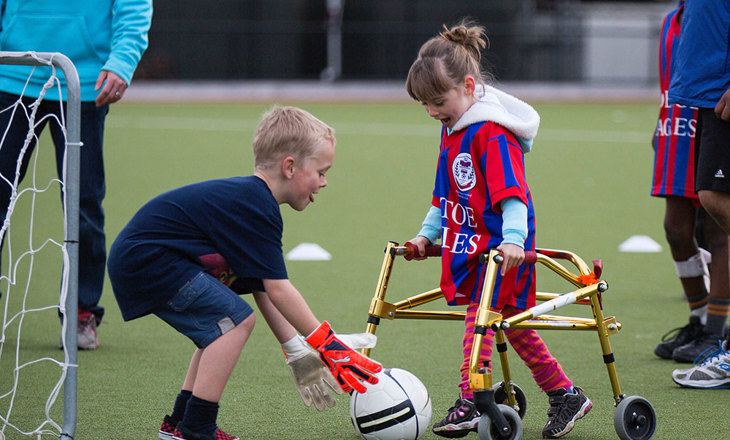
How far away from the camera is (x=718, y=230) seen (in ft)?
16.1

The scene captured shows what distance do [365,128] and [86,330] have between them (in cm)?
1346

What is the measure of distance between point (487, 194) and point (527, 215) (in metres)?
0.15

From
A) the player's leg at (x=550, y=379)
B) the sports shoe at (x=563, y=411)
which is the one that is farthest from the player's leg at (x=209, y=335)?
the sports shoe at (x=563, y=411)

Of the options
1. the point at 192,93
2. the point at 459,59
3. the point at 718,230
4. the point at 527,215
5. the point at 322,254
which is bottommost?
the point at 192,93

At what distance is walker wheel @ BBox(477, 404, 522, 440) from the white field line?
12.7 m

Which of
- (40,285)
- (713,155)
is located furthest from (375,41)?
(713,155)

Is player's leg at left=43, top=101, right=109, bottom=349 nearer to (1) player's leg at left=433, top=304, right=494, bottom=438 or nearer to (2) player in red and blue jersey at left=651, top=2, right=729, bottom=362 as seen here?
(1) player's leg at left=433, top=304, right=494, bottom=438

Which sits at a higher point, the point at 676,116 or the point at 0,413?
the point at 676,116

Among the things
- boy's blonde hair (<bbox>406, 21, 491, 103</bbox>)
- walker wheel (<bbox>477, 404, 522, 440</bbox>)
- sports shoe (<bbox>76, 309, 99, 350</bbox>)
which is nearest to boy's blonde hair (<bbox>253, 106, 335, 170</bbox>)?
boy's blonde hair (<bbox>406, 21, 491, 103</bbox>)

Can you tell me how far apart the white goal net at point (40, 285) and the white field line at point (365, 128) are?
8.92 meters

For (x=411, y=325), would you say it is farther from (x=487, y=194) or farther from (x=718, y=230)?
(x=487, y=194)

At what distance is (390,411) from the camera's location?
3602 mm

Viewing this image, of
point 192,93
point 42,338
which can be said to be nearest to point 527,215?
point 42,338

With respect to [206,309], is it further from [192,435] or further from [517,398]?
[517,398]
